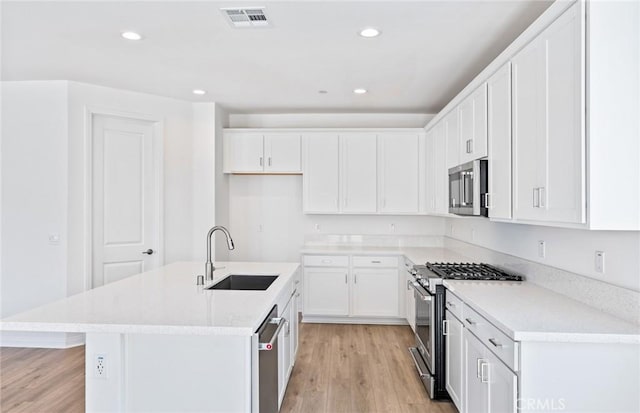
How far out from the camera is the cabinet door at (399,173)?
188 inches

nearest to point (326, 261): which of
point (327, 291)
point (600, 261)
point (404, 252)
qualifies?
point (327, 291)

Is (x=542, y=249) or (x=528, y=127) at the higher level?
(x=528, y=127)

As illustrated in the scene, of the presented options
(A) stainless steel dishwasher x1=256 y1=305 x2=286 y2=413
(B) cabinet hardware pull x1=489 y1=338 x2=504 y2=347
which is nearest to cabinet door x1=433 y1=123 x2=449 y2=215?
(B) cabinet hardware pull x1=489 y1=338 x2=504 y2=347

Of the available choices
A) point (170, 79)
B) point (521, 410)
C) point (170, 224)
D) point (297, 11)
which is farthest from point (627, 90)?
point (170, 224)

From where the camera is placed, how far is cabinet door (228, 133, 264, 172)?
4.91m

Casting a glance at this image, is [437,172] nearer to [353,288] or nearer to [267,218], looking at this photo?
[353,288]

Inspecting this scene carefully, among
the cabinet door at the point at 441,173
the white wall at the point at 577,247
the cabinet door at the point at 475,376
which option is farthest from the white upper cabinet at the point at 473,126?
the cabinet door at the point at 475,376

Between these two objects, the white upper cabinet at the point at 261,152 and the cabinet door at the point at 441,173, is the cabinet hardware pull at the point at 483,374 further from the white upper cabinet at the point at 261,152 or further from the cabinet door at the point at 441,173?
the white upper cabinet at the point at 261,152

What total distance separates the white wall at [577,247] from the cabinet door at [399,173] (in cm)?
132

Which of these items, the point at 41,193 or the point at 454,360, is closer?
the point at 454,360

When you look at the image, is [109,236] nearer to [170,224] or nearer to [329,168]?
[170,224]

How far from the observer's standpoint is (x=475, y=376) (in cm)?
218

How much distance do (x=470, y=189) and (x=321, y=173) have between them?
222 centimetres

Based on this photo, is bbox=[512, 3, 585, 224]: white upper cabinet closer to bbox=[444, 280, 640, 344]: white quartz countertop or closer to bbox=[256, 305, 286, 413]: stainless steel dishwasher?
bbox=[444, 280, 640, 344]: white quartz countertop
